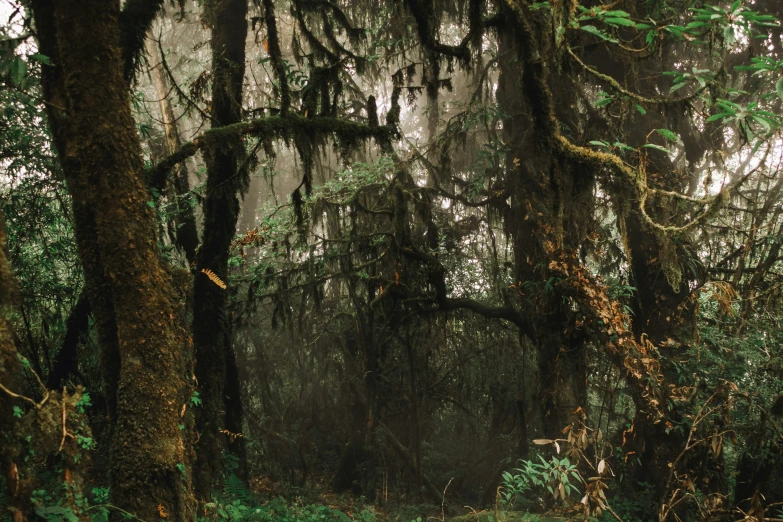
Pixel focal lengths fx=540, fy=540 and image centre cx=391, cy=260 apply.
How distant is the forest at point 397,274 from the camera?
10.5 feet

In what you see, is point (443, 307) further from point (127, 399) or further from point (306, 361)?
point (127, 399)

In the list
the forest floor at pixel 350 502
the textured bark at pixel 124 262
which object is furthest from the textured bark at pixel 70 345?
the forest floor at pixel 350 502

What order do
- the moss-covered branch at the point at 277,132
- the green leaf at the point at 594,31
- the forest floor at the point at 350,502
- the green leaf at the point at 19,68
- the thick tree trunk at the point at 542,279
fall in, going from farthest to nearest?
the forest floor at the point at 350,502
the thick tree trunk at the point at 542,279
the moss-covered branch at the point at 277,132
the green leaf at the point at 594,31
the green leaf at the point at 19,68

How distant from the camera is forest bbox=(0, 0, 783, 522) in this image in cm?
319

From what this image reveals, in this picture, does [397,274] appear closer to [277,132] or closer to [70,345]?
[277,132]

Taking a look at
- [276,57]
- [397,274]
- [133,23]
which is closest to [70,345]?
[133,23]

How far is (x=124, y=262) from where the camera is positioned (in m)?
3.14

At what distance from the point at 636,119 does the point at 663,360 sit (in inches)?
135

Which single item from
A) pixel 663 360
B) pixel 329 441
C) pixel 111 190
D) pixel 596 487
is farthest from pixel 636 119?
pixel 329 441

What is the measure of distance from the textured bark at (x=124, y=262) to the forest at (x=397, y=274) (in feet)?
0.05

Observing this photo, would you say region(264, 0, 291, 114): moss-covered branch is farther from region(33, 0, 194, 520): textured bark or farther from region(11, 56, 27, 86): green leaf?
region(11, 56, 27, 86): green leaf

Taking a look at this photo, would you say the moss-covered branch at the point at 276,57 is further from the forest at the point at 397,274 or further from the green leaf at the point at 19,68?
the green leaf at the point at 19,68

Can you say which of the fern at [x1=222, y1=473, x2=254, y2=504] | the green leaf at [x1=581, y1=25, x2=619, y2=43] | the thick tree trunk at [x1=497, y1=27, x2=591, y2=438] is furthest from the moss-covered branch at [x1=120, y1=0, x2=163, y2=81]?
the fern at [x1=222, y1=473, x2=254, y2=504]

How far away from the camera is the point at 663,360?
7254 mm
